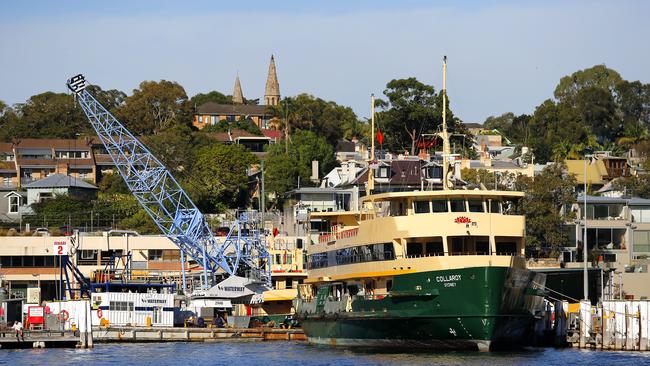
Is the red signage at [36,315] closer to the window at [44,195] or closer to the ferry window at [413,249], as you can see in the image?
the ferry window at [413,249]

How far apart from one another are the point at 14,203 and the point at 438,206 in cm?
9419

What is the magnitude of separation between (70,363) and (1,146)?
11251 cm

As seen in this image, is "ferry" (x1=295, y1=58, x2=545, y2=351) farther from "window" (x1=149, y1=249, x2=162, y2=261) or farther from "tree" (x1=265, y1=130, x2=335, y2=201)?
"tree" (x1=265, y1=130, x2=335, y2=201)

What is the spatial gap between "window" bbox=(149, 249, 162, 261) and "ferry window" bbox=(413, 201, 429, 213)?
55.5m

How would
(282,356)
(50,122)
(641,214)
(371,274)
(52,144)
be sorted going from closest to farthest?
(371,274), (282,356), (641,214), (52,144), (50,122)

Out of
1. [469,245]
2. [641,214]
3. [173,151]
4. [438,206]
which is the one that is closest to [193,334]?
[438,206]

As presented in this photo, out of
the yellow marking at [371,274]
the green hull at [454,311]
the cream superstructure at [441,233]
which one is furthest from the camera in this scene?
the yellow marking at [371,274]

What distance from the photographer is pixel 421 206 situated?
6172cm

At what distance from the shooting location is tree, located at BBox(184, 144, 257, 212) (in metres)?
140

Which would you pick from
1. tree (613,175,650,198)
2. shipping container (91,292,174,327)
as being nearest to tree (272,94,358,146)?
tree (613,175,650,198)

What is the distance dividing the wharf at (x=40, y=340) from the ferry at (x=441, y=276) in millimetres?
14313

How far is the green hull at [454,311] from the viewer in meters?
58.1

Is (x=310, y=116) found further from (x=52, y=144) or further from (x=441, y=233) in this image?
(x=441, y=233)

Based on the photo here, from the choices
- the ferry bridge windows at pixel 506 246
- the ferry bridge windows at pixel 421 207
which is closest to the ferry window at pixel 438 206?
the ferry bridge windows at pixel 421 207
